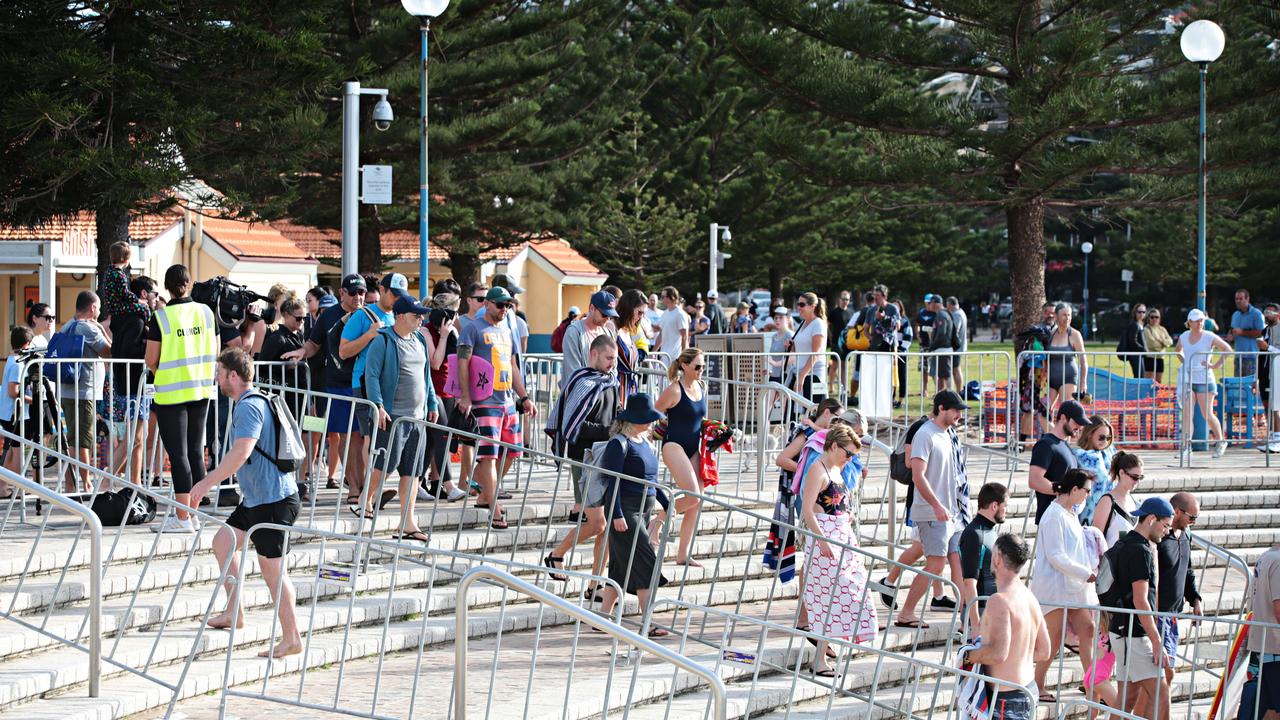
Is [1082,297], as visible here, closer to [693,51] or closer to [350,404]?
[693,51]

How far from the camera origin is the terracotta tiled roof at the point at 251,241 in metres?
29.8

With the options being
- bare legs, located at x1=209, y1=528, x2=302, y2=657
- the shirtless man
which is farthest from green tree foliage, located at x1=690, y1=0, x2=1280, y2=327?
bare legs, located at x1=209, y1=528, x2=302, y2=657

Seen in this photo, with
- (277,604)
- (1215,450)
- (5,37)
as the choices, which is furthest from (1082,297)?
(277,604)

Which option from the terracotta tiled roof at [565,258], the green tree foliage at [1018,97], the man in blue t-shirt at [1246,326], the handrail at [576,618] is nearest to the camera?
the handrail at [576,618]

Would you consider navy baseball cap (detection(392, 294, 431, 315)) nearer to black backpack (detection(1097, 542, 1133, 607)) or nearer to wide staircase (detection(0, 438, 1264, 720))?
wide staircase (detection(0, 438, 1264, 720))

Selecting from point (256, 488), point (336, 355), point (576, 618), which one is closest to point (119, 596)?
point (256, 488)

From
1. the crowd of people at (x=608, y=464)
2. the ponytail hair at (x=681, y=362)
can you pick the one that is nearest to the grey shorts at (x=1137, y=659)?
the crowd of people at (x=608, y=464)

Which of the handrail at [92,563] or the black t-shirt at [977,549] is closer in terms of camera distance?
the handrail at [92,563]

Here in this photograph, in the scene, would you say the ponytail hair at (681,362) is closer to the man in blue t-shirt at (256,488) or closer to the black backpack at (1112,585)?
the black backpack at (1112,585)

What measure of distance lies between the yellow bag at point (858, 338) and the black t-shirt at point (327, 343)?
9044 mm

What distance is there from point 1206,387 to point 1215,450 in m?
0.92

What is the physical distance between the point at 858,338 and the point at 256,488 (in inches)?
475

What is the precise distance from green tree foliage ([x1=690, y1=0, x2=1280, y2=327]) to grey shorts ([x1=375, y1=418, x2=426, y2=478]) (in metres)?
12.4

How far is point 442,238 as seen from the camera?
2928 centimetres
